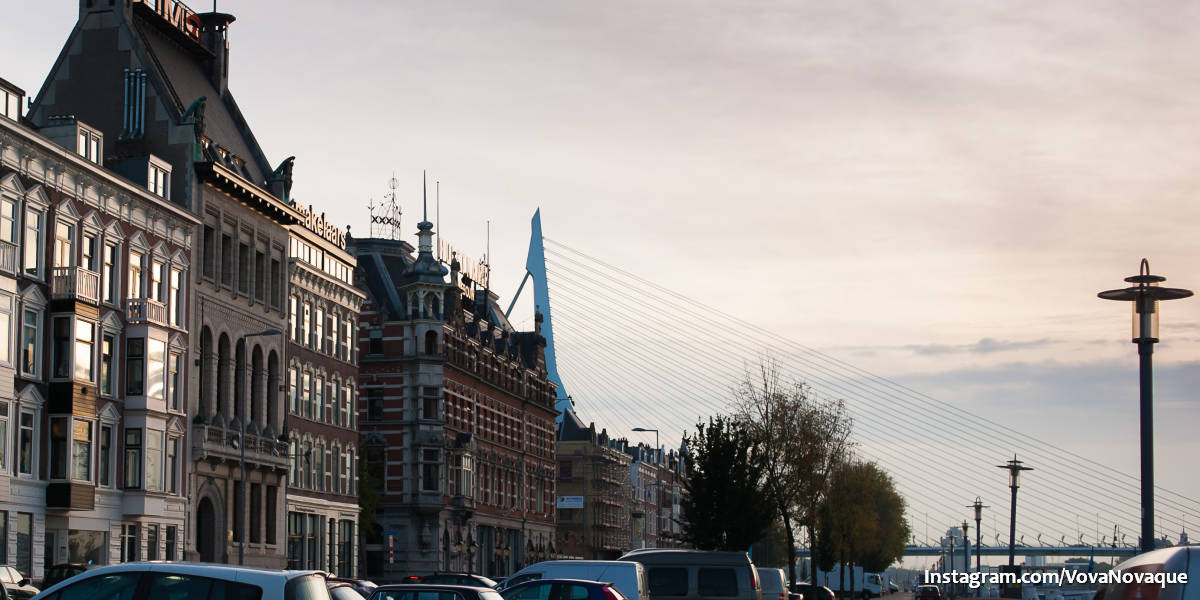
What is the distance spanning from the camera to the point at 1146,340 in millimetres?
26406

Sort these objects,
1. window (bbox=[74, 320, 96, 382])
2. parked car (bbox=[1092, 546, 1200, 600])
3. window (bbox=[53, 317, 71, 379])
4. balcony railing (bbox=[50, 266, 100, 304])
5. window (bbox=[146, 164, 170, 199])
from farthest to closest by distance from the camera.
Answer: window (bbox=[146, 164, 170, 199]), window (bbox=[74, 320, 96, 382]), window (bbox=[53, 317, 71, 379]), balcony railing (bbox=[50, 266, 100, 304]), parked car (bbox=[1092, 546, 1200, 600])

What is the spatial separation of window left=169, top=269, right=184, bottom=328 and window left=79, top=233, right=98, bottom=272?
5814 mm

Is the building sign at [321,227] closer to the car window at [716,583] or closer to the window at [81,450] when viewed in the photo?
the window at [81,450]

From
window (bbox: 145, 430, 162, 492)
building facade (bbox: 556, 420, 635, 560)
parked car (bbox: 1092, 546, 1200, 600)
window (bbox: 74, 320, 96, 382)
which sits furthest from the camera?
building facade (bbox: 556, 420, 635, 560)

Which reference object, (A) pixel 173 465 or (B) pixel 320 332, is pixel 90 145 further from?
(B) pixel 320 332

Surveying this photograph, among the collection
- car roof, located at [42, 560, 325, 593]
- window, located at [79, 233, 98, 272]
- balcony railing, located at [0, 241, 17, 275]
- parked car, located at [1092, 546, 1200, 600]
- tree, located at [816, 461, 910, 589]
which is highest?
window, located at [79, 233, 98, 272]

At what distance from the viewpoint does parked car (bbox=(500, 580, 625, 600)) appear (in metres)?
26.6

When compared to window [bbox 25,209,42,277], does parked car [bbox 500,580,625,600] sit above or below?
below

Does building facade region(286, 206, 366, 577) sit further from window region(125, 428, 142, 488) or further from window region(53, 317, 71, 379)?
window region(53, 317, 71, 379)

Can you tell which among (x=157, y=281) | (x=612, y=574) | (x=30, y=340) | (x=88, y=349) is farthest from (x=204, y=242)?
(x=612, y=574)

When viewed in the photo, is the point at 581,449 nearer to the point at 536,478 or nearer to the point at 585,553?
the point at 585,553

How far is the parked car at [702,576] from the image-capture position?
34.2m

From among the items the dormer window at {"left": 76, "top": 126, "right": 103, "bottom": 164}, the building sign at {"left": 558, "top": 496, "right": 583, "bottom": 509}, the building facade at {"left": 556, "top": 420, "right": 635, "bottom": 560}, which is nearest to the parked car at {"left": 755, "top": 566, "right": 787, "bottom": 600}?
the dormer window at {"left": 76, "top": 126, "right": 103, "bottom": 164}

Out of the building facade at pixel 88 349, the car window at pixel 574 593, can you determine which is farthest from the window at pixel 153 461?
the car window at pixel 574 593
